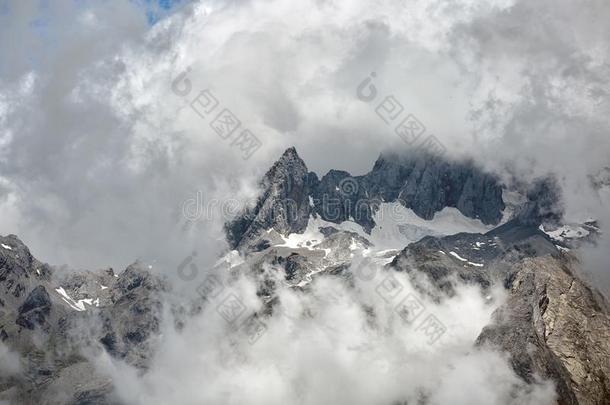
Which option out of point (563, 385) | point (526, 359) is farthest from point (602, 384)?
point (526, 359)

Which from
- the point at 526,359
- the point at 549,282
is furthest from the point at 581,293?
the point at 526,359

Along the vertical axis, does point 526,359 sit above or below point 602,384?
above

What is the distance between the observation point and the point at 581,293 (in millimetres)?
196875

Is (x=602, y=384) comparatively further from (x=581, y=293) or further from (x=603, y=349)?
(x=581, y=293)

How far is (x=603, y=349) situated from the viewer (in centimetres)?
18062

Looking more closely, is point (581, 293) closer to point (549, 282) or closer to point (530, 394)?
point (549, 282)

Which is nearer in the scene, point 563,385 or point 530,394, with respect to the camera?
point 563,385

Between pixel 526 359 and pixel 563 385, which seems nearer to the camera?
pixel 563 385

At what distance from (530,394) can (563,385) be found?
2046cm

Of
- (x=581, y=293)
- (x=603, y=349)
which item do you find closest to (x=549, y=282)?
(x=581, y=293)

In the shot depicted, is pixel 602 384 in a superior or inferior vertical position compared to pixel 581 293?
inferior

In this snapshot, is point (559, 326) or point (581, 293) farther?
point (581, 293)

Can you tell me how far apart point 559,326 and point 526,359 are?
1576 cm

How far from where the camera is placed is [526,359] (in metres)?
195
